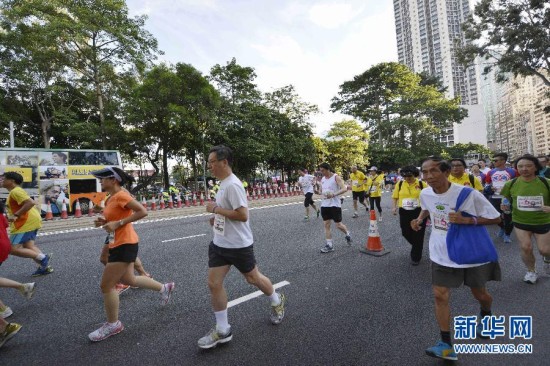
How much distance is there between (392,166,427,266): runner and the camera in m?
5.14

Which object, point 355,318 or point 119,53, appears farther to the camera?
point 119,53

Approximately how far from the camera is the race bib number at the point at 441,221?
102 inches

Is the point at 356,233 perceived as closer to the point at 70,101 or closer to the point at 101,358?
the point at 101,358

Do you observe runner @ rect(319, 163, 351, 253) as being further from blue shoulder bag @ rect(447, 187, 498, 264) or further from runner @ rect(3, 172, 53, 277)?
runner @ rect(3, 172, 53, 277)

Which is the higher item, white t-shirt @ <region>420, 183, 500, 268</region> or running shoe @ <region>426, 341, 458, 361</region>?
white t-shirt @ <region>420, 183, 500, 268</region>

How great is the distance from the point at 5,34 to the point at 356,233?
26.0m

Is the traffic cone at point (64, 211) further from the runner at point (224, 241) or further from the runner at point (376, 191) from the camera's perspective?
the runner at point (224, 241)

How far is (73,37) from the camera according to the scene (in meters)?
20.7

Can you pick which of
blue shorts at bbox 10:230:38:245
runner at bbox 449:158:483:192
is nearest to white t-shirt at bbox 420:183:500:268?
runner at bbox 449:158:483:192

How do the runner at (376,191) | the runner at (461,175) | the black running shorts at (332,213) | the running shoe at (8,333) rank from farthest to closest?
the runner at (376,191)
the black running shorts at (332,213)
the runner at (461,175)
the running shoe at (8,333)

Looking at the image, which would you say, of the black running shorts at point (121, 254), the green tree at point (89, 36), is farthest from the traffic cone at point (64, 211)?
the black running shorts at point (121, 254)

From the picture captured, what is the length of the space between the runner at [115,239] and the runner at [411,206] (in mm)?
4387

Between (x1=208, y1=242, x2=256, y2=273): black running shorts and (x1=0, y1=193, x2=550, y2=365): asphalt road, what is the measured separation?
731 mm

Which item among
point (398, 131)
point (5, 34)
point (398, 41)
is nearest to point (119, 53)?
point (5, 34)
